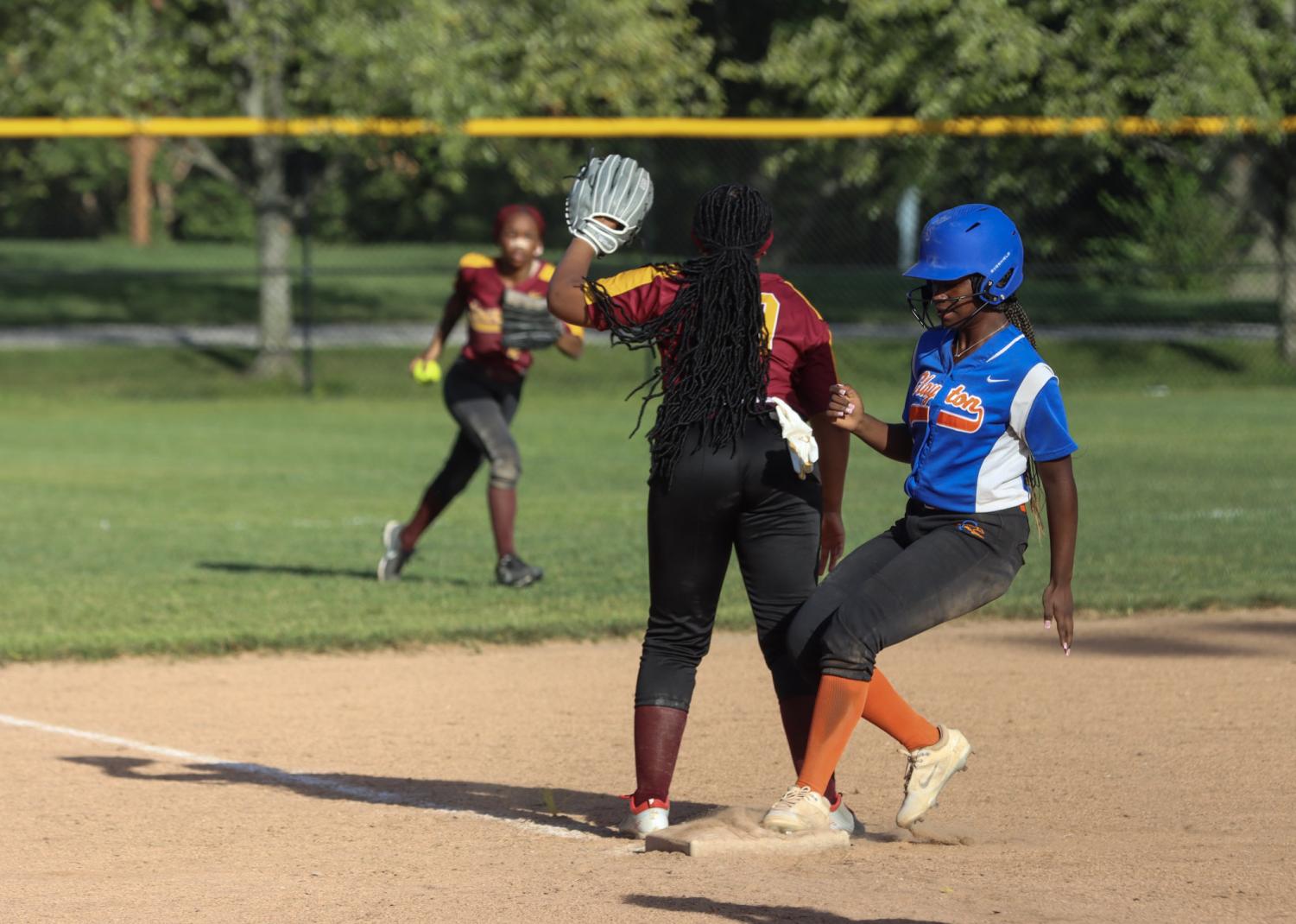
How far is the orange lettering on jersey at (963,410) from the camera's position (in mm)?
5211

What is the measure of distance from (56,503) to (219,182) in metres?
18.7

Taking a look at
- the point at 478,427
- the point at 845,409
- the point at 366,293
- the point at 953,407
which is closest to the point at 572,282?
the point at 845,409

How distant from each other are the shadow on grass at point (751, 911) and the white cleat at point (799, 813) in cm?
44

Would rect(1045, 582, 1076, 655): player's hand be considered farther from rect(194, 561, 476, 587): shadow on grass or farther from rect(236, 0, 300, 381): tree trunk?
rect(236, 0, 300, 381): tree trunk

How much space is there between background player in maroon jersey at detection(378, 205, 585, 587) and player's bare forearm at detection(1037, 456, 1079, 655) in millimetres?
5095

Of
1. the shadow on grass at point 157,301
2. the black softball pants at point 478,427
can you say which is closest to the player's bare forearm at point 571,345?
the black softball pants at point 478,427

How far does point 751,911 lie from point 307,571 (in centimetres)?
680

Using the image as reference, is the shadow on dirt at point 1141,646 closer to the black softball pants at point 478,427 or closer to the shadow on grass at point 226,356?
the black softball pants at point 478,427

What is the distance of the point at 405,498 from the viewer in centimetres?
1421

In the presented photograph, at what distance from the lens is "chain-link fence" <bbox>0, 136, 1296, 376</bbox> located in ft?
74.2

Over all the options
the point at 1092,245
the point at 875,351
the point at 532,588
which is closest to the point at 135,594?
the point at 532,588

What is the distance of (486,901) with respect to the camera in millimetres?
4941

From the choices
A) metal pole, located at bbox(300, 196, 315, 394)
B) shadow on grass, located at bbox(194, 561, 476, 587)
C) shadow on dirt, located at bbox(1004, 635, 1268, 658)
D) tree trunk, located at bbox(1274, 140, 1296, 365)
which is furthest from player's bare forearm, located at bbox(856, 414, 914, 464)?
tree trunk, located at bbox(1274, 140, 1296, 365)

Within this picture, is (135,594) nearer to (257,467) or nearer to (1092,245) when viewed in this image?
(257,467)
